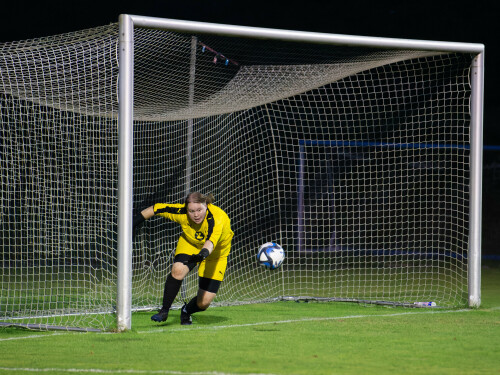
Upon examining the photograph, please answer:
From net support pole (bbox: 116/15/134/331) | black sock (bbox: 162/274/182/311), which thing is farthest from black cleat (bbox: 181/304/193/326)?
net support pole (bbox: 116/15/134/331)

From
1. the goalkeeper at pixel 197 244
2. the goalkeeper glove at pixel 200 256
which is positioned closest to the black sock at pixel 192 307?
the goalkeeper at pixel 197 244

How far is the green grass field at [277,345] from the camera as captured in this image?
476 cm

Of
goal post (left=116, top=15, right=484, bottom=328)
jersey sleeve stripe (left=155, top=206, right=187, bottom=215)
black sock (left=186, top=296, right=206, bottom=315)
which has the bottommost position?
black sock (left=186, top=296, right=206, bottom=315)

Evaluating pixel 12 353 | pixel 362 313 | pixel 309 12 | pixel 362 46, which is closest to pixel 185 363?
pixel 12 353

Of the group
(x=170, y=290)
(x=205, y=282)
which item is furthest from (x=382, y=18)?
(x=170, y=290)

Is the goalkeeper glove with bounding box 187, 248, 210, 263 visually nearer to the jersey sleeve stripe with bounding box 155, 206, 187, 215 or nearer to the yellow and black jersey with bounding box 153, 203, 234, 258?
the yellow and black jersey with bounding box 153, 203, 234, 258

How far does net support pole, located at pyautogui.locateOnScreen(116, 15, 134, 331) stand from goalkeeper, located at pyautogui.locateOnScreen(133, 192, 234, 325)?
43 cm

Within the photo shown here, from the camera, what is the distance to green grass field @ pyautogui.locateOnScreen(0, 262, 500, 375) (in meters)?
4.76

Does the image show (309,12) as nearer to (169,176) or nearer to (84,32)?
(169,176)

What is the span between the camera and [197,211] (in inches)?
259

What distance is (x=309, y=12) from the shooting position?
20.9 metres

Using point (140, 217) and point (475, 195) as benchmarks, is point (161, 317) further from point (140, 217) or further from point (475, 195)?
point (475, 195)

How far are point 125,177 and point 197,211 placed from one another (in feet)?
2.43

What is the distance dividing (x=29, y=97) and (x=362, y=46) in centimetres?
337
